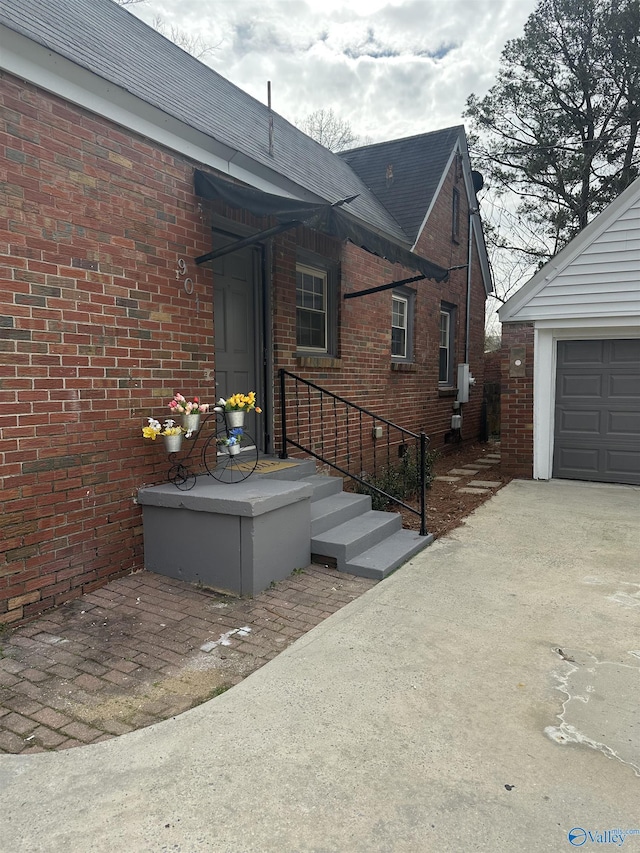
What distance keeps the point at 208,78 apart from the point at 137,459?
559cm

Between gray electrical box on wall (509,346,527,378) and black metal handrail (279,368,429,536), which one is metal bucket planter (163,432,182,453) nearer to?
black metal handrail (279,368,429,536)

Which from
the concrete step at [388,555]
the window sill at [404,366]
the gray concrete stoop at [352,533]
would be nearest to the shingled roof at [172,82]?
the window sill at [404,366]

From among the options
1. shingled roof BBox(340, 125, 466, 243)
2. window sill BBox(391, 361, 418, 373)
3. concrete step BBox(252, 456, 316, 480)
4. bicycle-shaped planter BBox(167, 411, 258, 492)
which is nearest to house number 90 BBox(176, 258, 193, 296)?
bicycle-shaped planter BBox(167, 411, 258, 492)

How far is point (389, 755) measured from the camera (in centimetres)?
223

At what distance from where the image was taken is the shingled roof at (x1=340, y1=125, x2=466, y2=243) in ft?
32.3

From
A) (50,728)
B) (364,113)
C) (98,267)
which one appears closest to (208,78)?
(98,267)

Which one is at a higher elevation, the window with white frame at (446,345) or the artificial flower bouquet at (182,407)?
the window with white frame at (446,345)

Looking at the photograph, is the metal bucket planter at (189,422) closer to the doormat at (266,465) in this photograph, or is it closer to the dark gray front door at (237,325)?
the doormat at (266,465)

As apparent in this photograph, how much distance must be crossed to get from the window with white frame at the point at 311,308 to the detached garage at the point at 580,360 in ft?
10.1

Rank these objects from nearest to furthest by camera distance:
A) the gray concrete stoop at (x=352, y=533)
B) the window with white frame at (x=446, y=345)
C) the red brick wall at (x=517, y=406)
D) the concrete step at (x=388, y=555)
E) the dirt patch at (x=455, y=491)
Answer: the concrete step at (x=388, y=555)
the gray concrete stoop at (x=352, y=533)
the dirt patch at (x=455, y=491)
the red brick wall at (x=517, y=406)
the window with white frame at (x=446, y=345)

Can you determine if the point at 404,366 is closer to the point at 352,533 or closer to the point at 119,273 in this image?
the point at 352,533

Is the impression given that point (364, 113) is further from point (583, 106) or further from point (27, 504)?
point (27, 504)

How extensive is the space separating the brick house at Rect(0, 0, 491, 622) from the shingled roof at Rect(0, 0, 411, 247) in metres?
0.04

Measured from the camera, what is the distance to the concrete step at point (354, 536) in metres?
4.46
